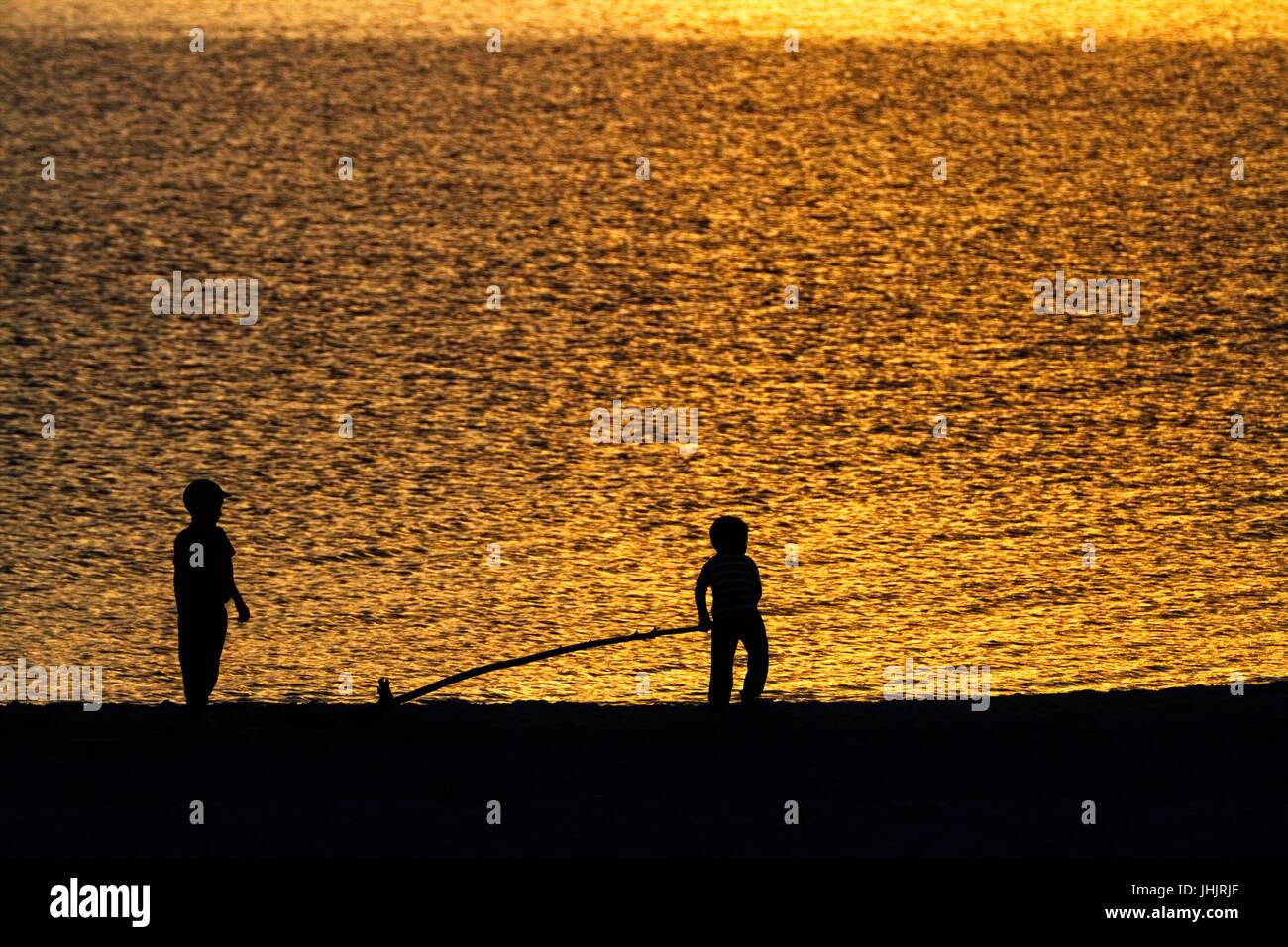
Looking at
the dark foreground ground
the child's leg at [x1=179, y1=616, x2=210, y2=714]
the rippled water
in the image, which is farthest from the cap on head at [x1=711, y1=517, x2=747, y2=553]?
the child's leg at [x1=179, y1=616, x2=210, y2=714]

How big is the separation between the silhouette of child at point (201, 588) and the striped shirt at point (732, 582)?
277 centimetres

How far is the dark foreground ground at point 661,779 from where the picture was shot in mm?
8234

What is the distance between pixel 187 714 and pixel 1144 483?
12.4 metres

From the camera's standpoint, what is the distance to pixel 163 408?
72.4ft

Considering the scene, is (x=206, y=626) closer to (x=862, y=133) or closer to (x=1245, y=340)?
(x=1245, y=340)

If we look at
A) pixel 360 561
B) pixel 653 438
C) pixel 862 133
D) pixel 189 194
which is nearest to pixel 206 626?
pixel 360 561

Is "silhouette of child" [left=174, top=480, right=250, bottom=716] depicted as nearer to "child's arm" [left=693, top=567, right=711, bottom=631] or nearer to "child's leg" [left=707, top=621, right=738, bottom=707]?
"child's arm" [left=693, top=567, right=711, bottom=631]

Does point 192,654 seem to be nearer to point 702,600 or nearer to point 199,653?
point 199,653

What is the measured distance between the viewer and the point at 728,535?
10.9m

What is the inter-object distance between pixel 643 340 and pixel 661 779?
1517cm

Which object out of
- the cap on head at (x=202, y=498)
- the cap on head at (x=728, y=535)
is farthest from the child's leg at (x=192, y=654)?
the cap on head at (x=728, y=535)

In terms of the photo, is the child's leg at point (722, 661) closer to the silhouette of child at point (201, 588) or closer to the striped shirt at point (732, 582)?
the striped shirt at point (732, 582)

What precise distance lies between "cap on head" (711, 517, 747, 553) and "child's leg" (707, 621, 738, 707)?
45 cm

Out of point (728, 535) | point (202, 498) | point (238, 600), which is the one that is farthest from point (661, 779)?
point (202, 498)
